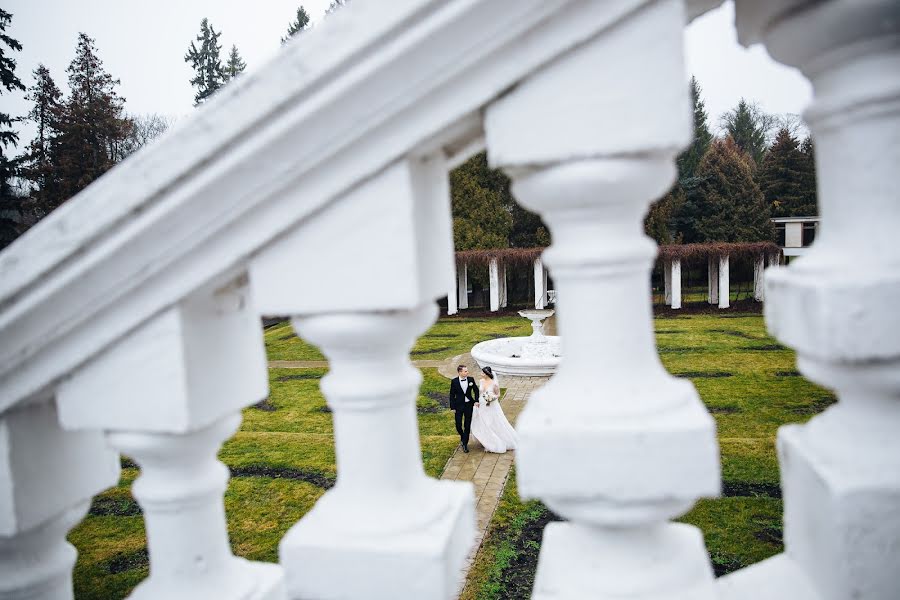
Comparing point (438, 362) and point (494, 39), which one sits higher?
point (494, 39)

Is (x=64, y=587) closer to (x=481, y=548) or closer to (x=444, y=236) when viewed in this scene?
(x=444, y=236)

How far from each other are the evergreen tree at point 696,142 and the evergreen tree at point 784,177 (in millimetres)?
4613

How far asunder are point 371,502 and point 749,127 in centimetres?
5555

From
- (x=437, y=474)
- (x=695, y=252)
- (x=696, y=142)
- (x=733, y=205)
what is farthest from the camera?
(x=696, y=142)

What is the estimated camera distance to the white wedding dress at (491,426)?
8547mm

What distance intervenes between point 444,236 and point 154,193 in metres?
0.46

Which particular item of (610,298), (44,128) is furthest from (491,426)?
(44,128)

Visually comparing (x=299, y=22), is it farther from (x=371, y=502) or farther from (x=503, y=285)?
(x=371, y=502)

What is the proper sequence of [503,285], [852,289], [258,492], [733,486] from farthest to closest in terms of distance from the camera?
[503,285] → [258,492] → [733,486] → [852,289]

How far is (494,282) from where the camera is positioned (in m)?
26.1

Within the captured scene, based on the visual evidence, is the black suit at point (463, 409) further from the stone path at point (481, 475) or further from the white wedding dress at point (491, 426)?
the stone path at point (481, 475)

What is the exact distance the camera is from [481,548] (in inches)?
225

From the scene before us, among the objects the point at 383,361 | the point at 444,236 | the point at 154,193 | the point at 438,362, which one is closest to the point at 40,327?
the point at 154,193

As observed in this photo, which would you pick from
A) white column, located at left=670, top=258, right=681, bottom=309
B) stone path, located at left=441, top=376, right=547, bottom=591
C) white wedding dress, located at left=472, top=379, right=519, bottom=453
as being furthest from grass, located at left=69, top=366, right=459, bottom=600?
white column, located at left=670, top=258, right=681, bottom=309
